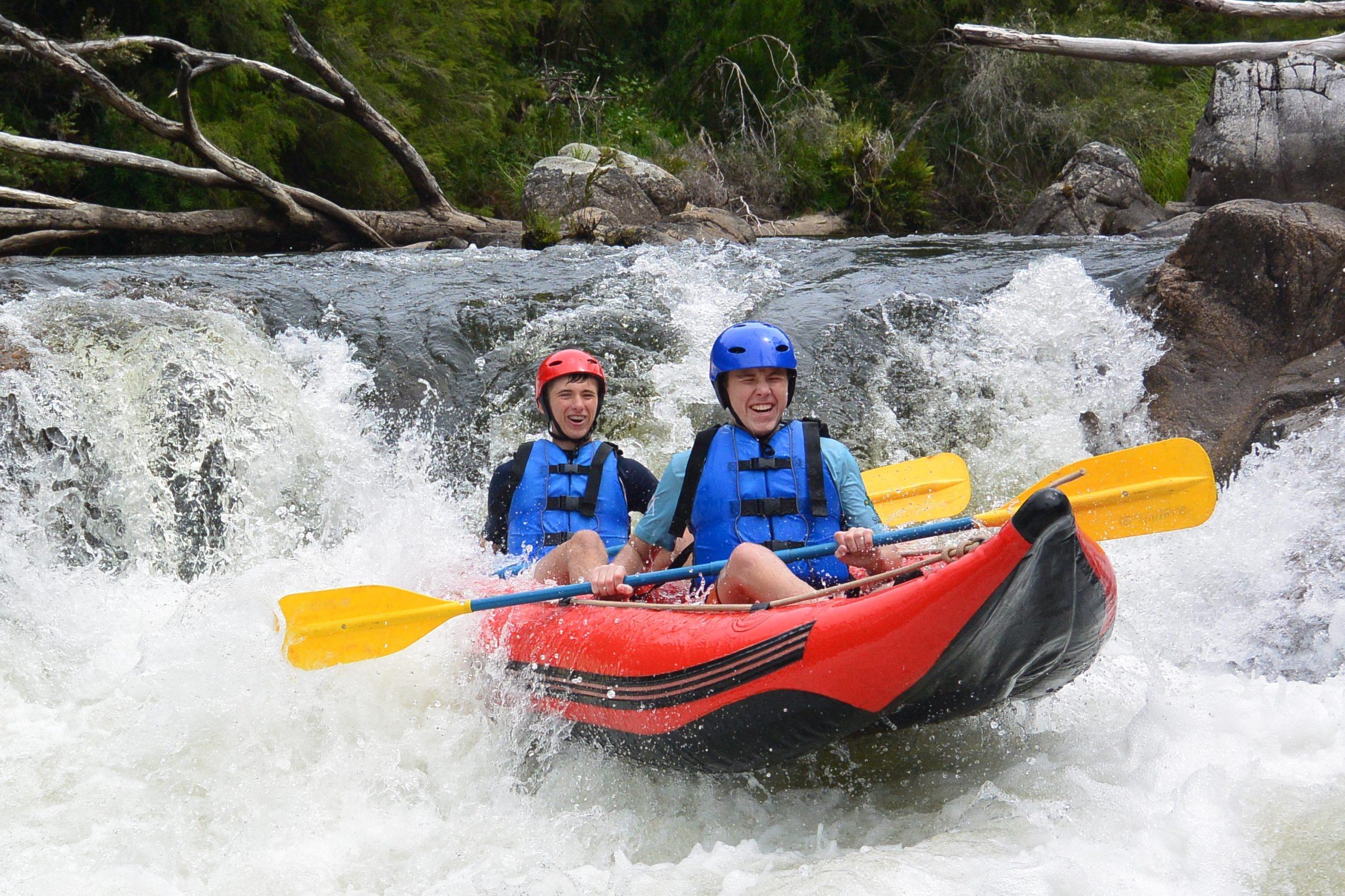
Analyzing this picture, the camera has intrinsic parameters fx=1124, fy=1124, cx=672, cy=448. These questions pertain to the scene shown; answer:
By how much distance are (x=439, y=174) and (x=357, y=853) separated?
1083cm

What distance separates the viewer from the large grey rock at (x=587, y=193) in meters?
10.4

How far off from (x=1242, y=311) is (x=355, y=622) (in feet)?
14.5

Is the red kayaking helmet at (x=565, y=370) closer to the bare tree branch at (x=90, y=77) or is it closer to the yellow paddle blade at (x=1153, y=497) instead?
the yellow paddle blade at (x=1153, y=497)

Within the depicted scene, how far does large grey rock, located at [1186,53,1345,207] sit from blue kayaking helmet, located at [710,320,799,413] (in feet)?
20.8

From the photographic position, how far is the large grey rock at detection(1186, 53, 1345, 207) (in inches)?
317

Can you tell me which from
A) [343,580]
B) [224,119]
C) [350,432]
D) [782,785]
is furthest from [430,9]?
[782,785]

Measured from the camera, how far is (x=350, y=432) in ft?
18.0

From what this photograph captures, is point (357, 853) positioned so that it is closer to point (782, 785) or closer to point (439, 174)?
point (782, 785)

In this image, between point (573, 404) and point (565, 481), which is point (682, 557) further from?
point (573, 404)

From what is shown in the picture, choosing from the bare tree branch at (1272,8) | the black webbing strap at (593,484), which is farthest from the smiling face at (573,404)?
the bare tree branch at (1272,8)

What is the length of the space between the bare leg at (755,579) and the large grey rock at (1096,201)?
7453 millimetres

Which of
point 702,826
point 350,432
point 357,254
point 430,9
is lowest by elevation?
point 702,826

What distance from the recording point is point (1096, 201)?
969 cm

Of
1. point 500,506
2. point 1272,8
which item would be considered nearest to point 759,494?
point 500,506
